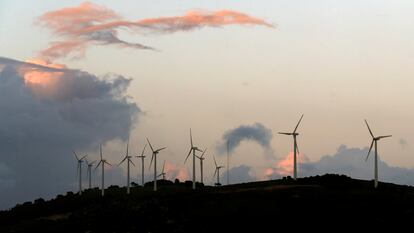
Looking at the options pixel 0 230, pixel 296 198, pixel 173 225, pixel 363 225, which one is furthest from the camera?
pixel 0 230

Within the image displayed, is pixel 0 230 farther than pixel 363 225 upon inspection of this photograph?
Yes

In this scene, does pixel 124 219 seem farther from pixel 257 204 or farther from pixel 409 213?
pixel 409 213

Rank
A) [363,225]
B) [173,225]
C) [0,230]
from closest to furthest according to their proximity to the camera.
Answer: [363,225] → [173,225] → [0,230]

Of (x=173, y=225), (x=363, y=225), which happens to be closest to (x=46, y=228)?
(x=173, y=225)

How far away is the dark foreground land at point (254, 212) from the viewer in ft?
519

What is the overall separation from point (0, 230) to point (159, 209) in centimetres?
4351

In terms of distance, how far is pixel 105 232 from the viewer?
167500 millimetres

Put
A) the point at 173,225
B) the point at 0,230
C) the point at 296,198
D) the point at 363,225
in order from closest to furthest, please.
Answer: the point at 363,225, the point at 173,225, the point at 296,198, the point at 0,230

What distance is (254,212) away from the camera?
6604 inches

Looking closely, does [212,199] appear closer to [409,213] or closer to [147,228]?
[147,228]

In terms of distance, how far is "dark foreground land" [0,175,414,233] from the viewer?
15812 centimetres

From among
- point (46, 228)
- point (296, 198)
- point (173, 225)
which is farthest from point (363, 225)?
point (46, 228)

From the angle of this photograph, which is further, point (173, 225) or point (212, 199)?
point (212, 199)

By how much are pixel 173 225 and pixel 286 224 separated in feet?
80.5
